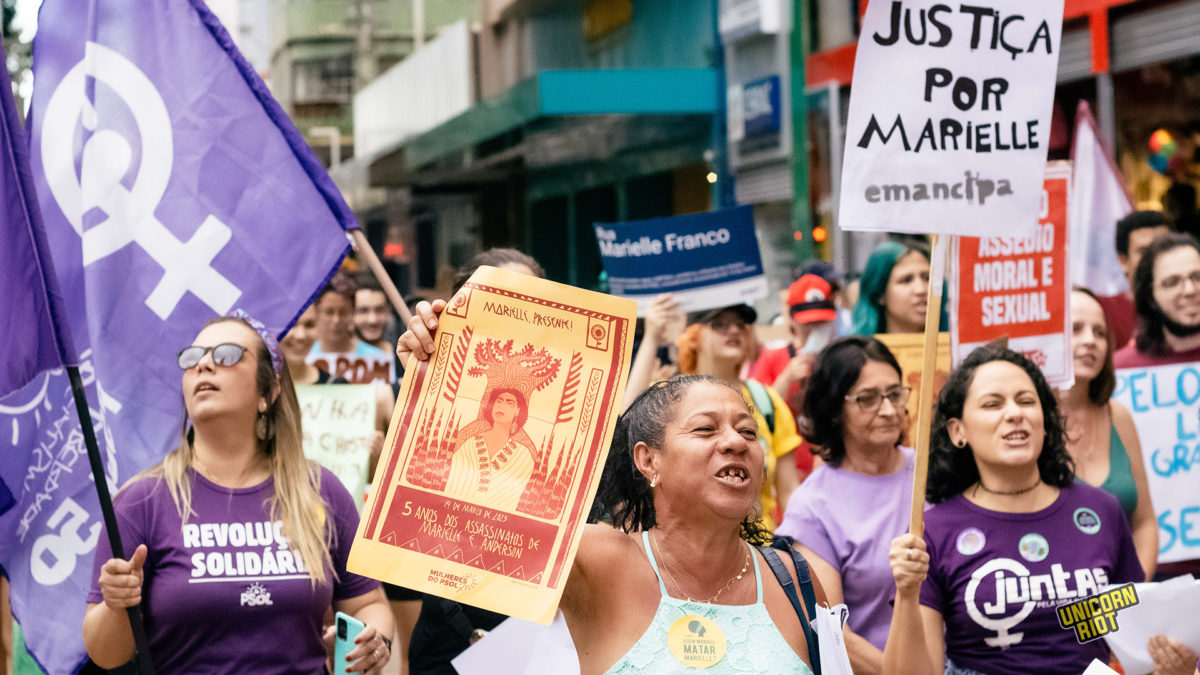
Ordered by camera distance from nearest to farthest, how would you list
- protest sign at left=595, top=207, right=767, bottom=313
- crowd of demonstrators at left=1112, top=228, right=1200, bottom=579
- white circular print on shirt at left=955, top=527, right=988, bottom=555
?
white circular print on shirt at left=955, top=527, right=988, bottom=555 → crowd of demonstrators at left=1112, top=228, right=1200, bottom=579 → protest sign at left=595, top=207, right=767, bottom=313

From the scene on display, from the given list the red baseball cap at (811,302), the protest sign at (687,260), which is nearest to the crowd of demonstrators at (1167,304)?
the protest sign at (687,260)

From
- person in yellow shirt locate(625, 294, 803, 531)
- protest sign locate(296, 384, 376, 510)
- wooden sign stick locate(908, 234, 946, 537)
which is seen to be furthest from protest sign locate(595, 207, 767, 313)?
wooden sign stick locate(908, 234, 946, 537)

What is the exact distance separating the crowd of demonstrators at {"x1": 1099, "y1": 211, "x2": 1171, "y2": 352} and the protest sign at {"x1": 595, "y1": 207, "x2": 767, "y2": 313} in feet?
5.73

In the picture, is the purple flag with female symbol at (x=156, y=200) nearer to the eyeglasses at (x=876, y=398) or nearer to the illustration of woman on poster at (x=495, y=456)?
the eyeglasses at (x=876, y=398)

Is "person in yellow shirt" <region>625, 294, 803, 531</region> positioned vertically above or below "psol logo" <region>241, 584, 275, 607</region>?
above

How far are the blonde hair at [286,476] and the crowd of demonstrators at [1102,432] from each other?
2543 mm

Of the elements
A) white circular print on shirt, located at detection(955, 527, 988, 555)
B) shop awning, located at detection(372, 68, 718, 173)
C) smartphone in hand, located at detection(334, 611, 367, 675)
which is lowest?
smartphone in hand, located at detection(334, 611, 367, 675)

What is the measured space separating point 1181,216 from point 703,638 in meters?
9.23

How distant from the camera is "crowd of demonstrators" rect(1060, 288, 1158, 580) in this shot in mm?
4992

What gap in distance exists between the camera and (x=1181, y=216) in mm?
11125

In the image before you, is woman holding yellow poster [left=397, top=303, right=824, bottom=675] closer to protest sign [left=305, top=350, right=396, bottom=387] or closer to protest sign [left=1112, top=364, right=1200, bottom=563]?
protest sign [left=1112, top=364, right=1200, bottom=563]

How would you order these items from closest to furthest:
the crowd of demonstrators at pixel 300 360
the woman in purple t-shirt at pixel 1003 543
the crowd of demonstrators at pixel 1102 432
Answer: the woman in purple t-shirt at pixel 1003 543 → the crowd of demonstrators at pixel 1102 432 → the crowd of demonstrators at pixel 300 360

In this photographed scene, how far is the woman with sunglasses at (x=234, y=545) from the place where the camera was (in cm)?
379

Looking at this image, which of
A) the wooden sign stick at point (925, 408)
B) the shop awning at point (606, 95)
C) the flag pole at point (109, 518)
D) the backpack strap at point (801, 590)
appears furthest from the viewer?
the shop awning at point (606, 95)
